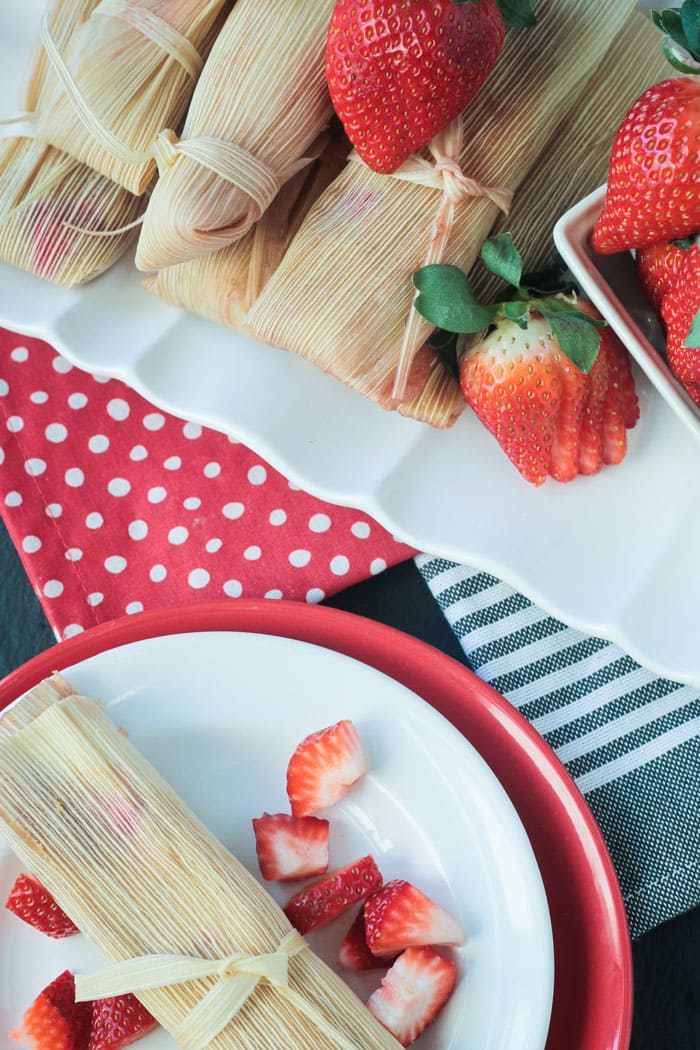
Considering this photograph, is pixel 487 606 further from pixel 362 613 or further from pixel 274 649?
pixel 274 649

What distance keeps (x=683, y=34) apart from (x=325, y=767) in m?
0.64

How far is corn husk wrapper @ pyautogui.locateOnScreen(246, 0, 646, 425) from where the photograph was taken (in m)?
0.93

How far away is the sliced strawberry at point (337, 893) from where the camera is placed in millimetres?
861

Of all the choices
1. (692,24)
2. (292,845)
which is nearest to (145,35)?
(692,24)

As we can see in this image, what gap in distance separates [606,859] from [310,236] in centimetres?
62

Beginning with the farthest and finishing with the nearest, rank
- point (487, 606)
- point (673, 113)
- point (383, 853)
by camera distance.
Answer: point (487, 606)
point (383, 853)
point (673, 113)

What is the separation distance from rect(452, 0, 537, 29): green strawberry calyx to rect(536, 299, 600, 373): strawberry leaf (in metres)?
0.27

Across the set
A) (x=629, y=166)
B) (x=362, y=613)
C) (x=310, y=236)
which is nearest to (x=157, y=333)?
(x=310, y=236)

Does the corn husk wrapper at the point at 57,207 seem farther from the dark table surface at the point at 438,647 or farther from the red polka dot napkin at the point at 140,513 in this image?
the dark table surface at the point at 438,647

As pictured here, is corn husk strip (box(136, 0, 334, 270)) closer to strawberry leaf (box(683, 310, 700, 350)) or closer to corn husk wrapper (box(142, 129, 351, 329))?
corn husk wrapper (box(142, 129, 351, 329))

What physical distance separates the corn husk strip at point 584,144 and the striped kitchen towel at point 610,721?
0.32 meters

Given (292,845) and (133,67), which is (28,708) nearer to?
(292,845)

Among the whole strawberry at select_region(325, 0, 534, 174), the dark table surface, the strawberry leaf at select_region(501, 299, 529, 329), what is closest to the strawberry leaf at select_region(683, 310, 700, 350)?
the strawberry leaf at select_region(501, 299, 529, 329)

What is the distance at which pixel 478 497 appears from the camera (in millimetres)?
972
